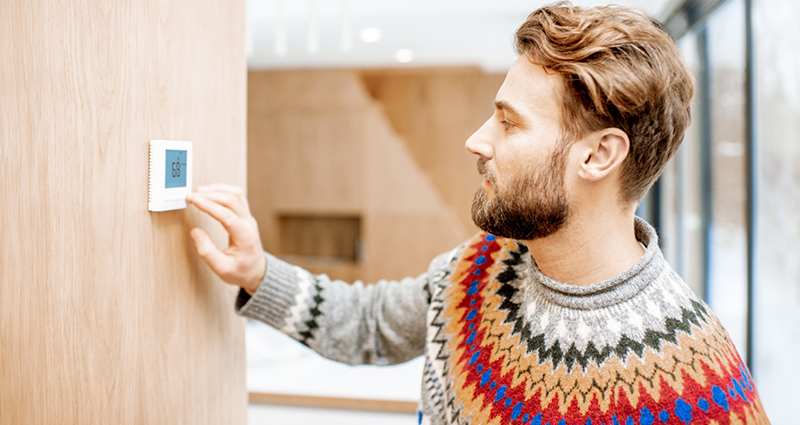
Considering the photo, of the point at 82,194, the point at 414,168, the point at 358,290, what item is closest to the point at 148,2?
the point at 82,194

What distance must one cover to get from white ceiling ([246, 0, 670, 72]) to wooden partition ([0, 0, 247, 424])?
1810 mm

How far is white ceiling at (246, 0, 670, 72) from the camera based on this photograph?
10.8 ft

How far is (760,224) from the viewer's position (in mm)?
1714

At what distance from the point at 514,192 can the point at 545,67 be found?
18 cm

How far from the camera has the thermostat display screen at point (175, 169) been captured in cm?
79

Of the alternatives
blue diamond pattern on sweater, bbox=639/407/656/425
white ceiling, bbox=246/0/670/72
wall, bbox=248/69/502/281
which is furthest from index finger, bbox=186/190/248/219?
wall, bbox=248/69/502/281

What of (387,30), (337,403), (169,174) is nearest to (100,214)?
(169,174)

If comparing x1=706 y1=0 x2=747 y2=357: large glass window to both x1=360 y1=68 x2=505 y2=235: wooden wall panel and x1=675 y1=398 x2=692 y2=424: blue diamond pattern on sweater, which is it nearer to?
x1=675 y1=398 x2=692 y2=424: blue diamond pattern on sweater

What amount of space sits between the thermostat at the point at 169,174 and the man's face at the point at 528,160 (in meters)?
0.43

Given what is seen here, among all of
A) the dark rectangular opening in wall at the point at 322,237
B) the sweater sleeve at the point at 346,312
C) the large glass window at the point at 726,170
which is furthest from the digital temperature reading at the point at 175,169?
the dark rectangular opening in wall at the point at 322,237

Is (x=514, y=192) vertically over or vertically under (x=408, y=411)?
over

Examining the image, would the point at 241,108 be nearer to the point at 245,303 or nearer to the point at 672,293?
the point at 245,303

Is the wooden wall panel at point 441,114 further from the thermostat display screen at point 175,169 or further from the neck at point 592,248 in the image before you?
the thermostat display screen at point 175,169

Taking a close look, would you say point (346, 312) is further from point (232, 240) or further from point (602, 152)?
point (602, 152)
